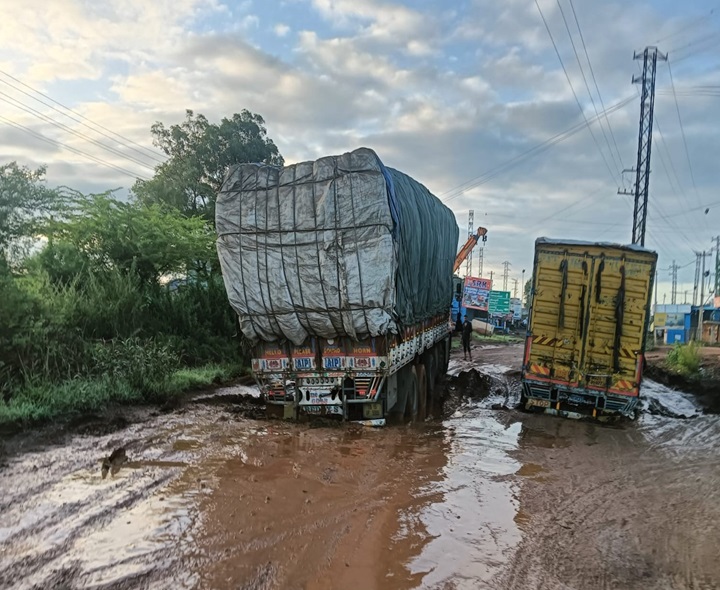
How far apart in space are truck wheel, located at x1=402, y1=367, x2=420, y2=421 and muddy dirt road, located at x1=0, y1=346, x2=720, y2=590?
0.88 m

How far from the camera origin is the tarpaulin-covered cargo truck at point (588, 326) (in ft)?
31.4

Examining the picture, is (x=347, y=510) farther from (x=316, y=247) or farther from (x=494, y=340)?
(x=494, y=340)

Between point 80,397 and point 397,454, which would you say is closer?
point 397,454

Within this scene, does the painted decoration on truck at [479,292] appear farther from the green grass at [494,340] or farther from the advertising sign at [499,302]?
the green grass at [494,340]

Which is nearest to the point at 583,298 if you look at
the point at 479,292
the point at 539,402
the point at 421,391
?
the point at 539,402

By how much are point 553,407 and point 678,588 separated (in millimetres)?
6678

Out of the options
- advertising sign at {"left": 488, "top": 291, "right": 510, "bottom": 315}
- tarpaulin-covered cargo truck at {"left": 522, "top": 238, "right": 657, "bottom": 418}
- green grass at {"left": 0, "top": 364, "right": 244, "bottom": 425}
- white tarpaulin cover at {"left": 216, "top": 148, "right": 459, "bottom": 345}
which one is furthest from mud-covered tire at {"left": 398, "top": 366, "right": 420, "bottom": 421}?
advertising sign at {"left": 488, "top": 291, "right": 510, "bottom": 315}

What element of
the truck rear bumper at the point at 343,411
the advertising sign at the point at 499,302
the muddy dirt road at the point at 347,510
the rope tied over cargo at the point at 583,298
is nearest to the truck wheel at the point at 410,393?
the muddy dirt road at the point at 347,510

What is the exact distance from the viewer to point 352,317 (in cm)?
761

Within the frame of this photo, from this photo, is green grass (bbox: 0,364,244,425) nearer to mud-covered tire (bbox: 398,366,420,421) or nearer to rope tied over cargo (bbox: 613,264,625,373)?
mud-covered tire (bbox: 398,366,420,421)

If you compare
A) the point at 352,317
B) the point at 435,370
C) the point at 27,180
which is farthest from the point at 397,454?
the point at 27,180

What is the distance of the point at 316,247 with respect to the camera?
25.0 ft

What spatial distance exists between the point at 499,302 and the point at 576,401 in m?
45.4

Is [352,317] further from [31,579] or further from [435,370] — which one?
[435,370]
